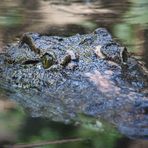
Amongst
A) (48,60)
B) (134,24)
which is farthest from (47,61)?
(134,24)

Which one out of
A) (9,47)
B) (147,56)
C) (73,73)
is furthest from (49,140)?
(147,56)

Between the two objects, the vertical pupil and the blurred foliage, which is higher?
the blurred foliage

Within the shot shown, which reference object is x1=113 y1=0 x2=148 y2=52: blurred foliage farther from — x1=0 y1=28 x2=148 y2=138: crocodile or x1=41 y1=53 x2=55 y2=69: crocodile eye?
x1=41 y1=53 x2=55 y2=69: crocodile eye

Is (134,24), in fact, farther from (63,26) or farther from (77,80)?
(77,80)

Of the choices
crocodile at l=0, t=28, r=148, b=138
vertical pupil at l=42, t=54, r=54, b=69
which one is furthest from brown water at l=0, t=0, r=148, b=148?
vertical pupil at l=42, t=54, r=54, b=69

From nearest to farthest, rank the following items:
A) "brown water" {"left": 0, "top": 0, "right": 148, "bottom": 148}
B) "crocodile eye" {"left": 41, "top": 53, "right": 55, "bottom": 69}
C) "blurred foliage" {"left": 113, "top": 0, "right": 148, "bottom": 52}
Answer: "brown water" {"left": 0, "top": 0, "right": 148, "bottom": 148}
"crocodile eye" {"left": 41, "top": 53, "right": 55, "bottom": 69}
"blurred foliage" {"left": 113, "top": 0, "right": 148, "bottom": 52}

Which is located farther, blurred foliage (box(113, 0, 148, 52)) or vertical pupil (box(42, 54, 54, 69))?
blurred foliage (box(113, 0, 148, 52))

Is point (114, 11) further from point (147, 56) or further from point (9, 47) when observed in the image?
point (9, 47)

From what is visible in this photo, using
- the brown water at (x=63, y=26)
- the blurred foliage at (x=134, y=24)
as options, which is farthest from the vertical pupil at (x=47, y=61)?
the blurred foliage at (x=134, y=24)
